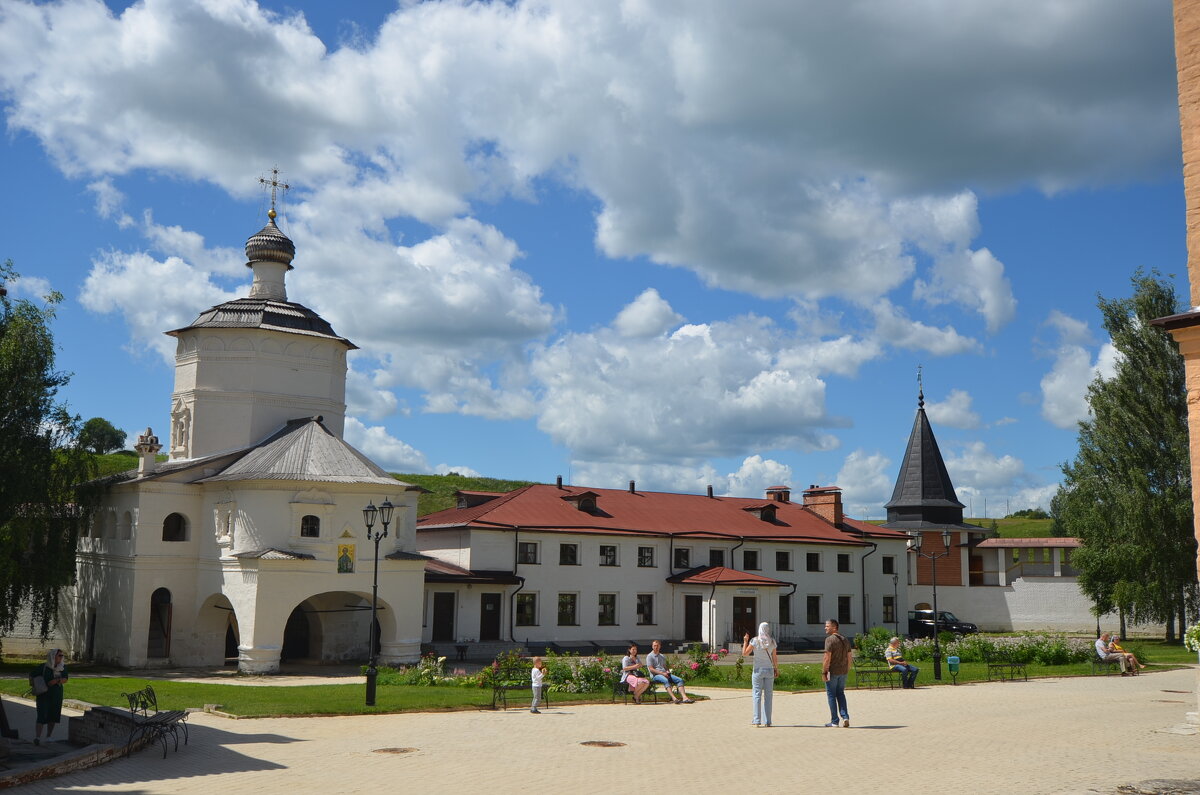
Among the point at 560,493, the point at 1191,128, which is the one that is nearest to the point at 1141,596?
the point at 560,493

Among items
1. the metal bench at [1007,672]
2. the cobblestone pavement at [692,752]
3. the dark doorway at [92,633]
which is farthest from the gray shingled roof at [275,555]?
the metal bench at [1007,672]

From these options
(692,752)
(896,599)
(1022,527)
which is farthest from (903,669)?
(1022,527)

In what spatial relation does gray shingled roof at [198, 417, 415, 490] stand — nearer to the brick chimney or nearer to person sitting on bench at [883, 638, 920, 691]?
person sitting on bench at [883, 638, 920, 691]

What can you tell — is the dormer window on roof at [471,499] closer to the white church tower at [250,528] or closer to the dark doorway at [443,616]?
the dark doorway at [443,616]

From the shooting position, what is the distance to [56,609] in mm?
28188

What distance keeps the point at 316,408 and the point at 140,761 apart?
2068 cm

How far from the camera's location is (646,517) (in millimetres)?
41000

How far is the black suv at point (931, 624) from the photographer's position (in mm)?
45031

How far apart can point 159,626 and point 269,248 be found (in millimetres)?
13192

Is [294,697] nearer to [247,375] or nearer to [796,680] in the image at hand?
[796,680]

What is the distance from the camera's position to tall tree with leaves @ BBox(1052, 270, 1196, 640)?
3488 centimetres

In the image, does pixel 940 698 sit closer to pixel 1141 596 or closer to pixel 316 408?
pixel 1141 596

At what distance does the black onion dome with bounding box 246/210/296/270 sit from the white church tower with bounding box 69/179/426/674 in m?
2.57

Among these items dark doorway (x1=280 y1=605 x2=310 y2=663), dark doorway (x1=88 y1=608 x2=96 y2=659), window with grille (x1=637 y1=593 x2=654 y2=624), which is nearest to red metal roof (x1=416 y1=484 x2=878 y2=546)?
window with grille (x1=637 y1=593 x2=654 y2=624)
